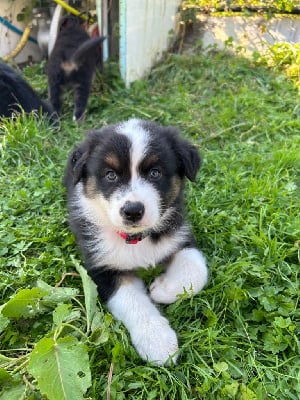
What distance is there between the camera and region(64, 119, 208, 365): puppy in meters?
2.28

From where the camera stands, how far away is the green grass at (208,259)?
2.04 metres

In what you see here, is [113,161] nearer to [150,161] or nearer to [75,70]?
[150,161]

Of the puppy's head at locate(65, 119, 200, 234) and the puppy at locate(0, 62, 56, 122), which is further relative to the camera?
the puppy at locate(0, 62, 56, 122)

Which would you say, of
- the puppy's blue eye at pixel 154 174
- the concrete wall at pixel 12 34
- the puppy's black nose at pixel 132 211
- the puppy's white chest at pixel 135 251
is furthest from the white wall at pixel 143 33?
the puppy's black nose at pixel 132 211

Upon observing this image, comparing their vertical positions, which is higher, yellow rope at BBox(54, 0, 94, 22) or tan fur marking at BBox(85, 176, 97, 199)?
yellow rope at BBox(54, 0, 94, 22)

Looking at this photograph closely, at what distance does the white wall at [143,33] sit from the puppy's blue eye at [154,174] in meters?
3.60

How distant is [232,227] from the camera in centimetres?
297

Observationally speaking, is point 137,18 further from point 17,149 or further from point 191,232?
point 191,232

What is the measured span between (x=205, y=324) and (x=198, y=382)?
0.38 metres

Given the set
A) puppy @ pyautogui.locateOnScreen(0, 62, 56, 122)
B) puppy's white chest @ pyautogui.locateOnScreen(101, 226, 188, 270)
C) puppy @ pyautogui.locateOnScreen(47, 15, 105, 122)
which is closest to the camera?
Result: puppy's white chest @ pyautogui.locateOnScreen(101, 226, 188, 270)

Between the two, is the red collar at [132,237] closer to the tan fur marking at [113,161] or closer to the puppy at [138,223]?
the puppy at [138,223]

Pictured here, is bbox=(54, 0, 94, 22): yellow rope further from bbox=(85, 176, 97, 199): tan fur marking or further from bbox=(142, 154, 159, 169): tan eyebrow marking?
bbox=(142, 154, 159, 169): tan eyebrow marking

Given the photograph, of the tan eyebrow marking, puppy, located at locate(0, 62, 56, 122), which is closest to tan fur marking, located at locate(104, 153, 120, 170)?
the tan eyebrow marking

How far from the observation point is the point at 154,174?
2.48 meters
